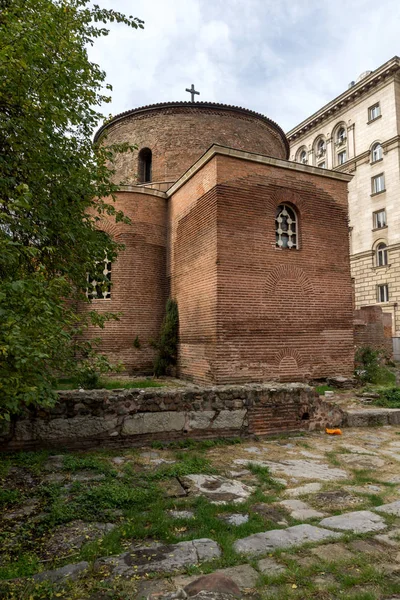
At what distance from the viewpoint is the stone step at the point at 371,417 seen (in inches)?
276

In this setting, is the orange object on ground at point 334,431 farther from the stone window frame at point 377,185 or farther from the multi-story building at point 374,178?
the stone window frame at point 377,185

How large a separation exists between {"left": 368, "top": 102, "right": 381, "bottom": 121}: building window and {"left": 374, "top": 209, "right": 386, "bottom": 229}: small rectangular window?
693 centimetres

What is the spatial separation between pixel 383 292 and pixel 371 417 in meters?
19.8

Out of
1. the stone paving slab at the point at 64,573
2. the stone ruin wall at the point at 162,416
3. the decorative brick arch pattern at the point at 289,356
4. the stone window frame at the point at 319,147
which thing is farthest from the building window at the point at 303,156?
the stone paving slab at the point at 64,573

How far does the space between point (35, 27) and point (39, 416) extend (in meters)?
4.51

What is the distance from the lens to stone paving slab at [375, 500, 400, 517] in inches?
137

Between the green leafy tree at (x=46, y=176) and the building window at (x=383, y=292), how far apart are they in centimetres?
2337

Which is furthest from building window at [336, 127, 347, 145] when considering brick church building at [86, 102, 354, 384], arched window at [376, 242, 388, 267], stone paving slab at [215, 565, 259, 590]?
stone paving slab at [215, 565, 259, 590]

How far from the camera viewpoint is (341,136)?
29.9 meters

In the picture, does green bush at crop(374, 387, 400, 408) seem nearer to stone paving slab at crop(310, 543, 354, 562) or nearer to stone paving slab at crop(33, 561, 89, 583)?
stone paving slab at crop(310, 543, 354, 562)

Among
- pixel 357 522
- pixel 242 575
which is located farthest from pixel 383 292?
pixel 242 575

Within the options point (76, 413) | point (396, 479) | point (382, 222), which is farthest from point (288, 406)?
point (382, 222)

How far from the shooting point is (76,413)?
5168 millimetres

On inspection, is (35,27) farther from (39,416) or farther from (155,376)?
(155,376)
